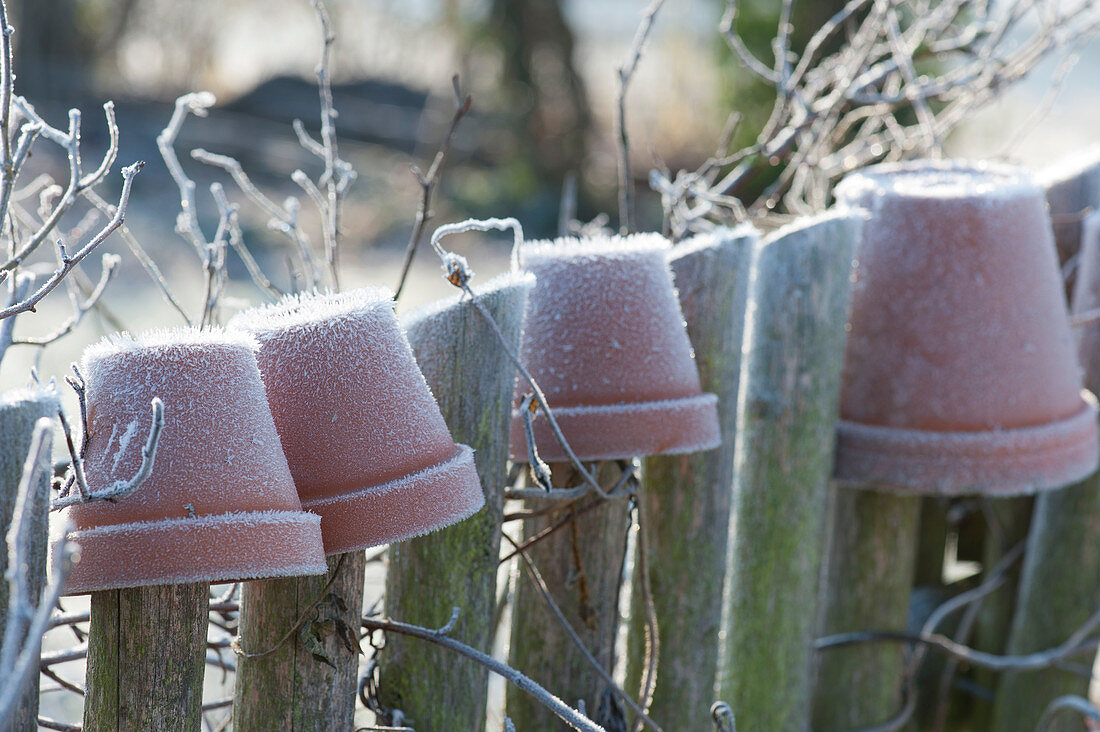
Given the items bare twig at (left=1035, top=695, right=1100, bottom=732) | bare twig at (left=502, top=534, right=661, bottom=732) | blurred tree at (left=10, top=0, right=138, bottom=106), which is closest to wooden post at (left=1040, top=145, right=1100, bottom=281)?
bare twig at (left=1035, top=695, right=1100, bottom=732)

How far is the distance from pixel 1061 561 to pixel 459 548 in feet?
5.01

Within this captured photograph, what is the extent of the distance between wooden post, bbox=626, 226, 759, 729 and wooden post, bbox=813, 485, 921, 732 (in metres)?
0.36

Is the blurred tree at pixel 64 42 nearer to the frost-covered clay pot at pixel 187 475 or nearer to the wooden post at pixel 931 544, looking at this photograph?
the wooden post at pixel 931 544

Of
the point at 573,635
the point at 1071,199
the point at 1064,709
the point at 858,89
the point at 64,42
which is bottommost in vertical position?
the point at 1064,709

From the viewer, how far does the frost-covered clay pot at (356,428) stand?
1.14 meters

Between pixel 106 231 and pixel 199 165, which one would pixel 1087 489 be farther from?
pixel 199 165

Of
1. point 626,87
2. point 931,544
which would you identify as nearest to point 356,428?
point 626,87

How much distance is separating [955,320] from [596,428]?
710mm

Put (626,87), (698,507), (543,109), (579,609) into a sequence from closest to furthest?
(579,609), (698,507), (626,87), (543,109)

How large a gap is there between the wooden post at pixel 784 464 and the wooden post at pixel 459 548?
22.2 inches

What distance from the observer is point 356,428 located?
116 centimetres

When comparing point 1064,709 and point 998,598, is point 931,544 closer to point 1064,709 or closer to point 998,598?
point 998,598

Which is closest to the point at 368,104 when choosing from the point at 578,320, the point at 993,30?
the point at 993,30

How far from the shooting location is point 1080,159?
2453 millimetres
